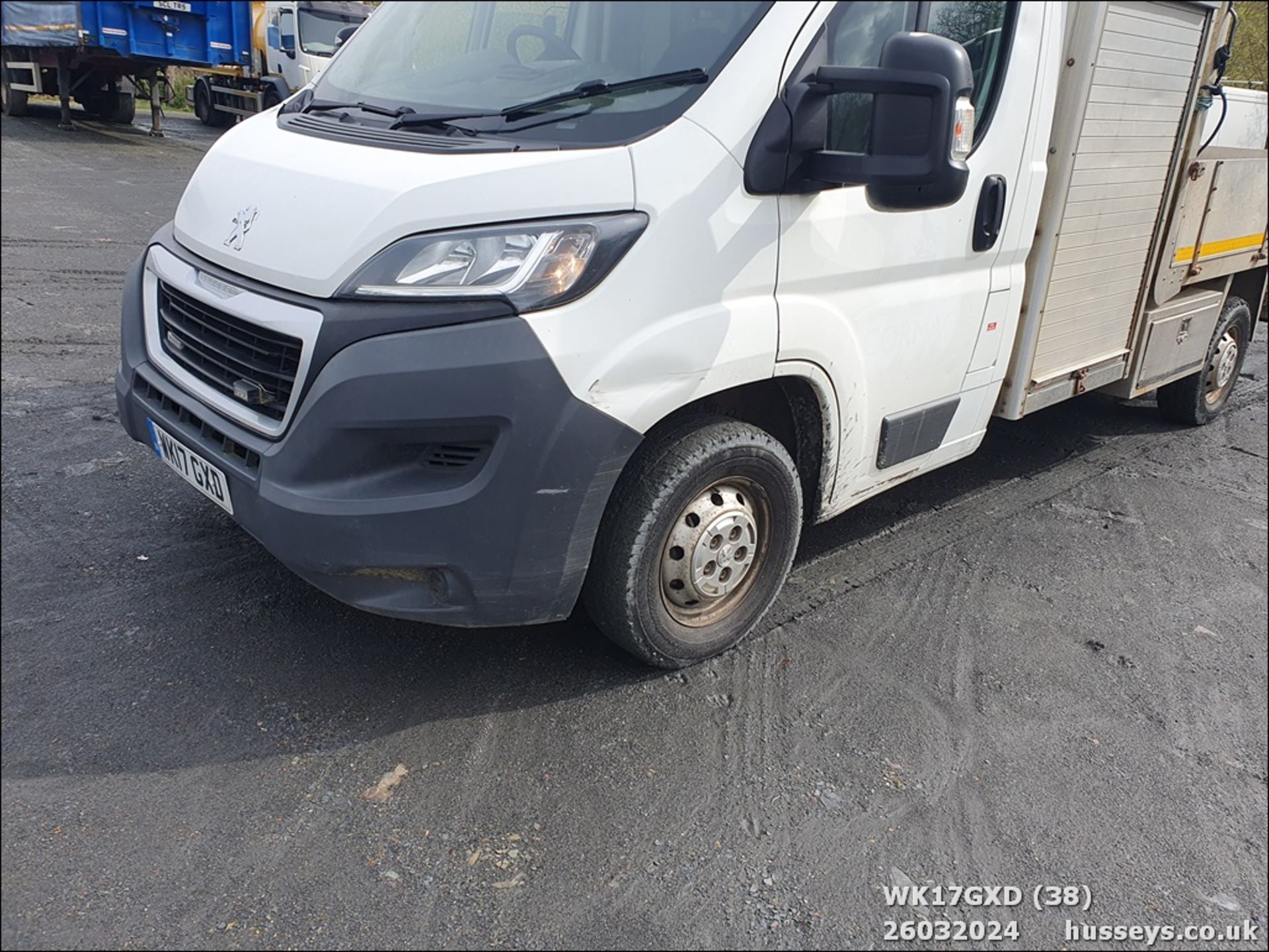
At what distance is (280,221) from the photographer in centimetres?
266

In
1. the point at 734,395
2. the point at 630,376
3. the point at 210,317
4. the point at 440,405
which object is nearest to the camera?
the point at 440,405

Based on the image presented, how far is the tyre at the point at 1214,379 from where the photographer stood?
604cm

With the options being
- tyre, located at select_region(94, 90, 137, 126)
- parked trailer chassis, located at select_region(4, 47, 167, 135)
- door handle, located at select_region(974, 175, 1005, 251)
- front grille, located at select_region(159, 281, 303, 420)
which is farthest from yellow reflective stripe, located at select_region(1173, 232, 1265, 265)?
tyre, located at select_region(94, 90, 137, 126)

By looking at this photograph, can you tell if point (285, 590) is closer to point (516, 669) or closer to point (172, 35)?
point (516, 669)

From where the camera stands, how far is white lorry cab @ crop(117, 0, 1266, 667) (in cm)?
247

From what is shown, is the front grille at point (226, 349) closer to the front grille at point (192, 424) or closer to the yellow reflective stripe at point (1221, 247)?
the front grille at point (192, 424)

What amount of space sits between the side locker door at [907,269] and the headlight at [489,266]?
0.71m

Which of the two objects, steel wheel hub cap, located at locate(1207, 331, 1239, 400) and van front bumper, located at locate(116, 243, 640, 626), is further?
steel wheel hub cap, located at locate(1207, 331, 1239, 400)

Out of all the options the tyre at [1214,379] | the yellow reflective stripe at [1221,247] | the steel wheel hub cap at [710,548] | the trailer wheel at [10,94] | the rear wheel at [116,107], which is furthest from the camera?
the rear wheel at [116,107]

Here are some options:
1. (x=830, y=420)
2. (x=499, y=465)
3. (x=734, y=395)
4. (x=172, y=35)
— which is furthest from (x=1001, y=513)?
(x=172, y=35)

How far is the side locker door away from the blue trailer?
14.2 meters

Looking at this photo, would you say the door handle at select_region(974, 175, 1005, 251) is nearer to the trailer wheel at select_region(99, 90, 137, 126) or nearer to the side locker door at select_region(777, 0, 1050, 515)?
the side locker door at select_region(777, 0, 1050, 515)

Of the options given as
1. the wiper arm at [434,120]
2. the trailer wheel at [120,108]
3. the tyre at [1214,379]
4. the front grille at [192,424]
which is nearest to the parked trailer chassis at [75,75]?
the trailer wheel at [120,108]

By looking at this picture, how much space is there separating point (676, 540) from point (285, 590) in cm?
133
